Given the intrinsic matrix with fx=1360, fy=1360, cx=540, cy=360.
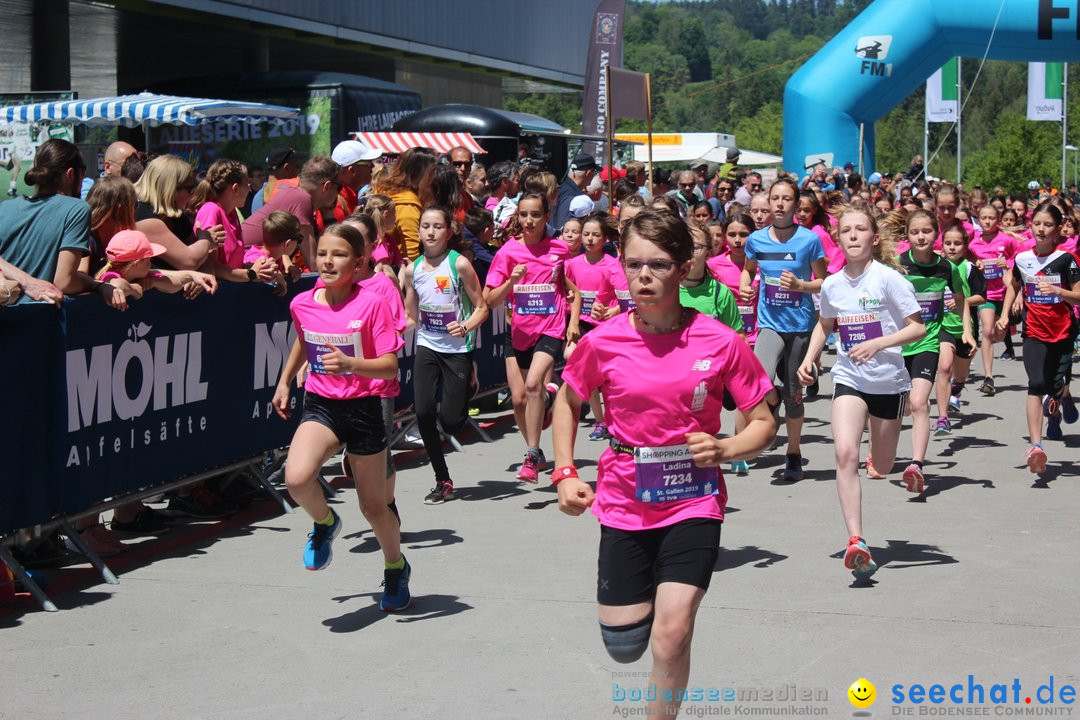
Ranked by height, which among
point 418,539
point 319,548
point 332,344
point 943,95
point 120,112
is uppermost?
point 943,95

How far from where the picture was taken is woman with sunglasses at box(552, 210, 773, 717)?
14.0ft

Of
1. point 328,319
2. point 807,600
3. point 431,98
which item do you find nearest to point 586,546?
point 807,600

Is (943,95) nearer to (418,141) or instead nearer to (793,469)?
(418,141)

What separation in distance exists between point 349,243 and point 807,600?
2.74 meters

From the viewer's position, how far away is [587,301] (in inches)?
406

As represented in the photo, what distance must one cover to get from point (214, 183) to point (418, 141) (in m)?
11.2

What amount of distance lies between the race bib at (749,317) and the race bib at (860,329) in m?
3.39

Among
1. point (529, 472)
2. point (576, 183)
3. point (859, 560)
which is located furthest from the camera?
point (576, 183)

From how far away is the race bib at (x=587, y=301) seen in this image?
33.5ft

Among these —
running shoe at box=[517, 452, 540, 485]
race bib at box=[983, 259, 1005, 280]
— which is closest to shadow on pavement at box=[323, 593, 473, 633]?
running shoe at box=[517, 452, 540, 485]

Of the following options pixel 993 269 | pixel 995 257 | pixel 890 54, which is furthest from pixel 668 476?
pixel 890 54

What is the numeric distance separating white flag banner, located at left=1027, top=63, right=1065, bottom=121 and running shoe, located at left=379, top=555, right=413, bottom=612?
39.3 metres

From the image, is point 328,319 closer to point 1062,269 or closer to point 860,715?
point 860,715

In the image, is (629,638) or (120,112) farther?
(120,112)
